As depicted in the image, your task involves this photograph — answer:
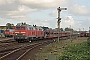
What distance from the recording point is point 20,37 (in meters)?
45.8

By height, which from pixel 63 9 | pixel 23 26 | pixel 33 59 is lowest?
pixel 33 59

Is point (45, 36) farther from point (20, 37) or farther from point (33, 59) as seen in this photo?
point (33, 59)

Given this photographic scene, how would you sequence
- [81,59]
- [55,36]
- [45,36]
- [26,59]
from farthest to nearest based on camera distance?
[55,36], [45,36], [26,59], [81,59]

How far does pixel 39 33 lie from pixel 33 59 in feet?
128

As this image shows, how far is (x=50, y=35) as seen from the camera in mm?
71188

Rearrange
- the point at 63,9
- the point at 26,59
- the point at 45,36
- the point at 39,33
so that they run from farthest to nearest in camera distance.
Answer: the point at 45,36
the point at 39,33
the point at 63,9
the point at 26,59

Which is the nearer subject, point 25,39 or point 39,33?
point 25,39

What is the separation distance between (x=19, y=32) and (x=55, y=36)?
99.0 ft

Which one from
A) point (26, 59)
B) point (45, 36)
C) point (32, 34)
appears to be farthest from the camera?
point (45, 36)

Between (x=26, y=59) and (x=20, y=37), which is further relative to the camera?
(x=20, y=37)

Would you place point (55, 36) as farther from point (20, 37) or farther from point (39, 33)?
point (20, 37)

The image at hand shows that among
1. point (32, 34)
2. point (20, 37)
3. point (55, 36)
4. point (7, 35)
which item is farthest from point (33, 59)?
point (7, 35)

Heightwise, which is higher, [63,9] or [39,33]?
[63,9]

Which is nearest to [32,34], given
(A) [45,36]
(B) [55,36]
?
(A) [45,36]
